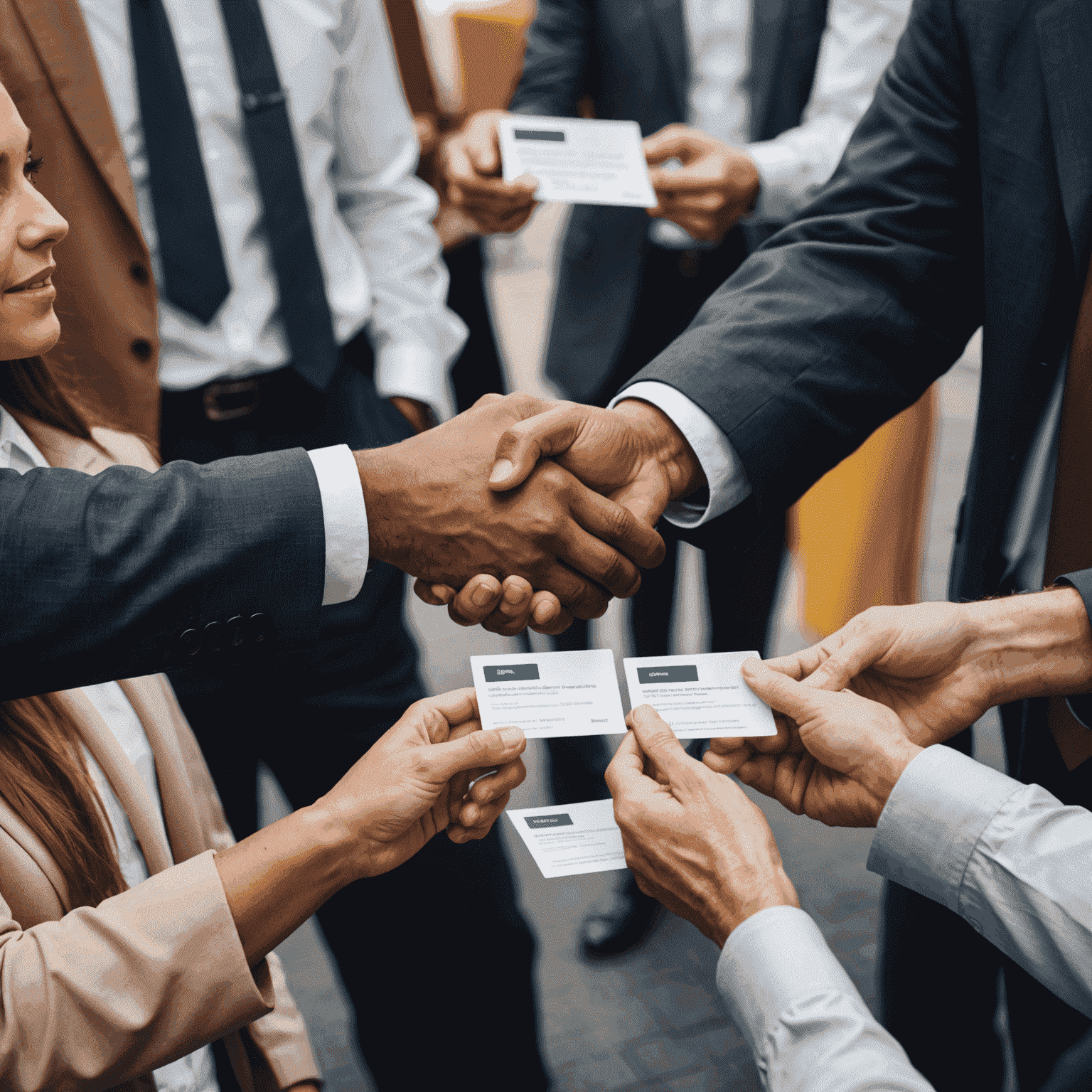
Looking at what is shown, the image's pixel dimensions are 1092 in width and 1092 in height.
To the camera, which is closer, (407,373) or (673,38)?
(407,373)

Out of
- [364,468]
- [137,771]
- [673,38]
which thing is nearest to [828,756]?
[364,468]

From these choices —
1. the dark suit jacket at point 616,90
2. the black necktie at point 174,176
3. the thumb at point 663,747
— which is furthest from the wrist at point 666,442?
the dark suit jacket at point 616,90

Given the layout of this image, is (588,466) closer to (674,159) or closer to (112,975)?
(112,975)

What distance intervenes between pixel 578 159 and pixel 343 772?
1302 mm

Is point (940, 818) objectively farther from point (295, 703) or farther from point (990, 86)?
point (295, 703)

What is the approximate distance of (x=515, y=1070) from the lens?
81.0 inches

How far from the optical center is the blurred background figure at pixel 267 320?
1745mm

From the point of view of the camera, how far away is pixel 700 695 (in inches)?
50.8

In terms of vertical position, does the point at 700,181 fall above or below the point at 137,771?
above

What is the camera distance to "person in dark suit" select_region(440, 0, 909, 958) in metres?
2.43

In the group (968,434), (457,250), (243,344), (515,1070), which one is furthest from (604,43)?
(968,434)

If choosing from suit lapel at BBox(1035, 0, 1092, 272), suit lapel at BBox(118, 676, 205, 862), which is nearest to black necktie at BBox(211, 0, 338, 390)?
suit lapel at BBox(118, 676, 205, 862)

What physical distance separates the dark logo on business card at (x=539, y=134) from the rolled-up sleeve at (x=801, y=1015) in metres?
1.69

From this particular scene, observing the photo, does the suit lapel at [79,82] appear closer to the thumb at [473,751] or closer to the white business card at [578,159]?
the white business card at [578,159]
